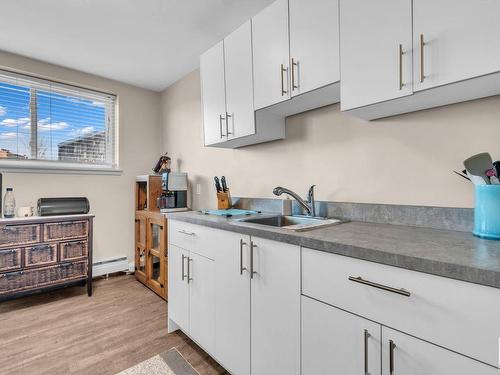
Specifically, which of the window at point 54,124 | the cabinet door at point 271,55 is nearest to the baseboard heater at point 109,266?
the window at point 54,124

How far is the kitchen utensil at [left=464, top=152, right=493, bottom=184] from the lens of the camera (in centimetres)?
101

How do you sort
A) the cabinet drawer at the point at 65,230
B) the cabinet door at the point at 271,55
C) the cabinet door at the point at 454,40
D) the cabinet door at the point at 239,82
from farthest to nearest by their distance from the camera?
the cabinet drawer at the point at 65,230 < the cabinet door at the point at 239,82 < the cabinet door at the point at 271,55 < the cabinet door at the point at 454,40

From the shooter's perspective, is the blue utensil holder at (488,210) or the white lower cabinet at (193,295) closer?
the blue utensil holder at (488,210)

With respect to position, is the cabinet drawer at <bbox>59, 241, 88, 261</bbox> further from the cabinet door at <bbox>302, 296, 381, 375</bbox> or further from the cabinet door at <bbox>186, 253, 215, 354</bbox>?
the cabinet door at <bbox>302, 296, 381, 375</bbox>

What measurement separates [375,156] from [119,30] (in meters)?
2.29

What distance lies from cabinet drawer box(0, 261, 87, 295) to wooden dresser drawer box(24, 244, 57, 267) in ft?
0.18

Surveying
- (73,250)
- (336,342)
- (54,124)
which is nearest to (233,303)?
(336,342)

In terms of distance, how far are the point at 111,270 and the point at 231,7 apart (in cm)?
312

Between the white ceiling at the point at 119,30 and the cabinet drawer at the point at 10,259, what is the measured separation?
190 cm

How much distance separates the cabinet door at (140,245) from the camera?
9.84 feet

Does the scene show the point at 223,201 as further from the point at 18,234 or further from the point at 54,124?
the point at 54,124

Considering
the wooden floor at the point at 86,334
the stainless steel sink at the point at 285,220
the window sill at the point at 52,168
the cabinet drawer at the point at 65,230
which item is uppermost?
the window sill at the point at 52,168

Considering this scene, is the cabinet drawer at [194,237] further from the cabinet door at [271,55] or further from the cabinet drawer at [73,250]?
the cabinet drawer at [73,250]

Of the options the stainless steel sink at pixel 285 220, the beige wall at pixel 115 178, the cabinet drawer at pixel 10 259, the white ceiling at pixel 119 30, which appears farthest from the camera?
the beige wall at pixel 115 178
